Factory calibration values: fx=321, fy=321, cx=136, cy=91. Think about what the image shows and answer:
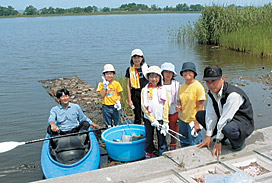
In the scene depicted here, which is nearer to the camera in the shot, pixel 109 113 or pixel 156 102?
pixel 156 102

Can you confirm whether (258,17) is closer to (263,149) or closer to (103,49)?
(103,49)

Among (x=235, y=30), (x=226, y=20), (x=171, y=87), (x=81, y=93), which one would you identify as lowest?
(x=81, y=93)

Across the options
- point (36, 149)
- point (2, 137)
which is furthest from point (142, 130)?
point (2, 137)

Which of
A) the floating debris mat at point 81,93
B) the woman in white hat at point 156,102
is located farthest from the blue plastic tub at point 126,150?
the floating debris mat at point 81,93

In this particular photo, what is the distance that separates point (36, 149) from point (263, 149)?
14.4ft

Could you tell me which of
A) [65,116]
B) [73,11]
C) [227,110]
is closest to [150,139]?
[227,110]

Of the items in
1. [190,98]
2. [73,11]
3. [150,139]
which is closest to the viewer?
[190,98]

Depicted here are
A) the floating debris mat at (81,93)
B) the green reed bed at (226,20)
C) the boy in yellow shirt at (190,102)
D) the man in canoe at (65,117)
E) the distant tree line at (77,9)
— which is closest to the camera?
the boy in yellow shirt at (190,102)

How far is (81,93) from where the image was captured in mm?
10828

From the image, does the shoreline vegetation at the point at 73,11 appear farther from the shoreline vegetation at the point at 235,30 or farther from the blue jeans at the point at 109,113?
the blue jeans at the point at 109,113

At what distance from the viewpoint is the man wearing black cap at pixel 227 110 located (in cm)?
421

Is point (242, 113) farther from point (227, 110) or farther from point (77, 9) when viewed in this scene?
point (77, 9)

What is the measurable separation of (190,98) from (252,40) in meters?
13.4

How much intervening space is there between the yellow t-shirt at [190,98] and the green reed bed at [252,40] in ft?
38.9
